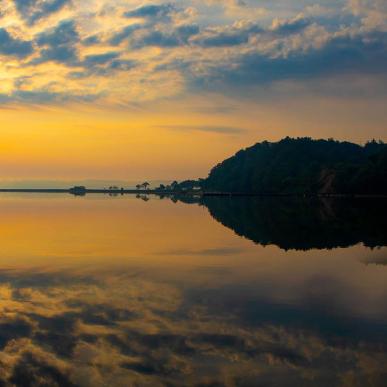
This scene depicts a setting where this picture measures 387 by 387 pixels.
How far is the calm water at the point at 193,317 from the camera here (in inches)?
446

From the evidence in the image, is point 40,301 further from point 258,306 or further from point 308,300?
point 308,300

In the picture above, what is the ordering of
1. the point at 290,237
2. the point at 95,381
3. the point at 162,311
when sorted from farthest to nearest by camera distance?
1. the point at 290,237
2. the point at 162,311
3. the point at 95,381

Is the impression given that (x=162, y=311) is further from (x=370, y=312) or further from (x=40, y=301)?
(x=370, y=312)

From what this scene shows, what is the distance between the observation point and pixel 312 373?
11.3 m

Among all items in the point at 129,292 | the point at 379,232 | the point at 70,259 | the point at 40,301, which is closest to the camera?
the point at 40,301

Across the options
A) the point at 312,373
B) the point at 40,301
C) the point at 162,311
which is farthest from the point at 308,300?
the point at 40,301

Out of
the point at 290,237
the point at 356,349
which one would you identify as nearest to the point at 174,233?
the point at 290,237

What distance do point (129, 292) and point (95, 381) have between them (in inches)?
356

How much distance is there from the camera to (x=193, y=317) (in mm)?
15977

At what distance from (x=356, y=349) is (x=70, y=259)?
62.3 ft

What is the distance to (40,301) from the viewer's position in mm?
18016

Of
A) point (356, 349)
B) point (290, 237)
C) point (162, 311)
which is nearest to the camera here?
point (356, 349)

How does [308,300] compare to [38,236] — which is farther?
[38,236]

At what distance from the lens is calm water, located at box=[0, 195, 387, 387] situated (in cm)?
1132
